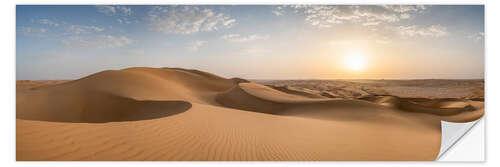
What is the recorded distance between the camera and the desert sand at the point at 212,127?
10.6 ft

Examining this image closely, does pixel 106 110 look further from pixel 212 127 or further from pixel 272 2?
pixel 272 2

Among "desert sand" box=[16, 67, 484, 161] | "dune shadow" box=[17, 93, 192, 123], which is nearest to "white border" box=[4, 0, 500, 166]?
"desert sand" box=[16, 67, 484, 161]

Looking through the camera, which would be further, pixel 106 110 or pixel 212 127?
pixel 106 110

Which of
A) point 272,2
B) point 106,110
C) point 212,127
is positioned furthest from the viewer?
point 106,110

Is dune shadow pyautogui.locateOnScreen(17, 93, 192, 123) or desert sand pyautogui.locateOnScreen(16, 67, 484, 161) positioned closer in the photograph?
desert sand pyautogui.locateOnScreen(16, 67, 484, 161)

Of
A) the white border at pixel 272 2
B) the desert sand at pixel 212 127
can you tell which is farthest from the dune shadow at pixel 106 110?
the white border at pixel 272 2

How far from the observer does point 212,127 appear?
15.5ft

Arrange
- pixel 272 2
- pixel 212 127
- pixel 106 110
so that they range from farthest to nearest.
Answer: pixel 106 110 → pixel 272 2 → pixel 212 127

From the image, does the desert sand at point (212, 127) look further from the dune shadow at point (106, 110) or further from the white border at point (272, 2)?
the white border at point (272, 2)

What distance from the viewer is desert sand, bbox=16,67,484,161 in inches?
127

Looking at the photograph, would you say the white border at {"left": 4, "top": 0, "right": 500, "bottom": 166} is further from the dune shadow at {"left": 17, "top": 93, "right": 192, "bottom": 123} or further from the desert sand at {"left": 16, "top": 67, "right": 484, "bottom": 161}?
the dune shadow at {"left": 17, "top": 93, "right": 192, "bottom": 123}

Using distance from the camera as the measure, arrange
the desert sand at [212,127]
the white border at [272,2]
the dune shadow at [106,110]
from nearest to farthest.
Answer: the desert sand at [212,127], the white border at [272,2], the dune shadow at [106,110]

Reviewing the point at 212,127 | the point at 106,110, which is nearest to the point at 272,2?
the point at 212,127
